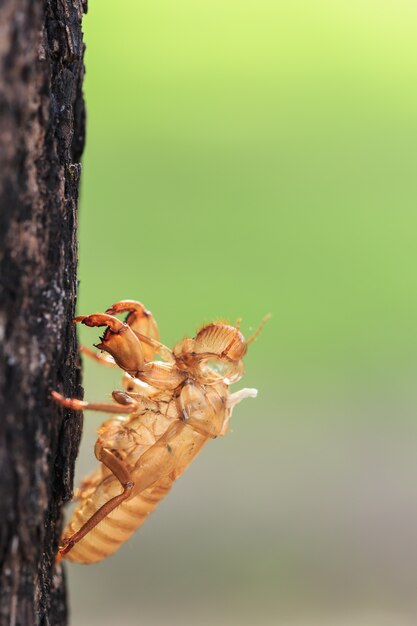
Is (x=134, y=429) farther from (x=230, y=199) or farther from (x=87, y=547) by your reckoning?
(x=230, y=199)

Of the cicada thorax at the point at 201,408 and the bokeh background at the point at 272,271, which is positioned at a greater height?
the bokeh background at the point at 272,271

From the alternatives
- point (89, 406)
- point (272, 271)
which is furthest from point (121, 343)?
point (272, 271)

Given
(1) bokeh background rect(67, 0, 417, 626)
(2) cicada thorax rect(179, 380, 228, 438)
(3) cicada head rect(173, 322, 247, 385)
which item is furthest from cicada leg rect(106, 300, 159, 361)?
(1) bokeh background rect(67, 0, 417, 626)

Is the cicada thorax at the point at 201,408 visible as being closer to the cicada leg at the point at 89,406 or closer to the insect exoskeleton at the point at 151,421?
the insect exoskeleton at the point at 151,421

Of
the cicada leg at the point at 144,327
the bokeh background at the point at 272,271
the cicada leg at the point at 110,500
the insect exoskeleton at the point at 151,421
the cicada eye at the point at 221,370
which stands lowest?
the cicada leg at the point at 110,500

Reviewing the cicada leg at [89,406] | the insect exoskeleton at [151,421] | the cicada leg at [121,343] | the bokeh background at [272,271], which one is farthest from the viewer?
the bokeh background at [272,271]

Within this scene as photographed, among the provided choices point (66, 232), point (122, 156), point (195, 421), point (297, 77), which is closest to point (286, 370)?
point (122, 156)

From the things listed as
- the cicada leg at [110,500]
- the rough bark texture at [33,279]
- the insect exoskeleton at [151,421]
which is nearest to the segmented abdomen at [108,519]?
the insect exoskeleton at [151,421]
